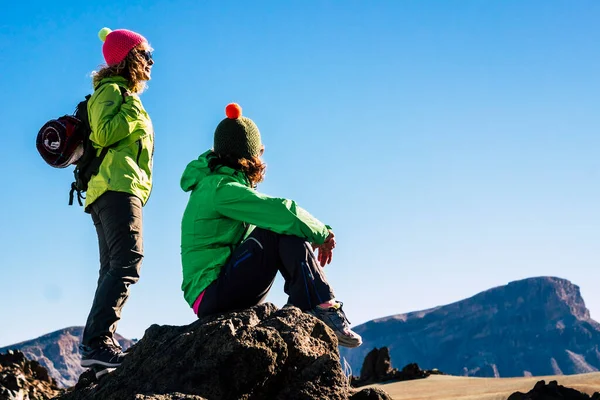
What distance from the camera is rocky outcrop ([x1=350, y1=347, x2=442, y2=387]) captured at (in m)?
13.0

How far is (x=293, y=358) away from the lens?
13.8 ft

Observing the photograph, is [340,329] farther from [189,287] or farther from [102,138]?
[102,138]

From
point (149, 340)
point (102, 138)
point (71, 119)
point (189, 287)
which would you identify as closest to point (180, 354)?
point (149, 340)

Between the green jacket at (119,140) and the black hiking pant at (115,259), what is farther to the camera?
the green jacket at (119,140)

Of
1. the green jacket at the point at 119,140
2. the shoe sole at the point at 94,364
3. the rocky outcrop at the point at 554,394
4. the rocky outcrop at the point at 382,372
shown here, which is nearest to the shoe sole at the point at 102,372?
the shoe sole at the point at 94,364

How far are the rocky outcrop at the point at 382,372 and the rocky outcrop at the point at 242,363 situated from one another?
346 inches

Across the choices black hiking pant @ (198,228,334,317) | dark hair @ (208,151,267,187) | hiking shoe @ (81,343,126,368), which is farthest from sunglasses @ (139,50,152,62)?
hiking shoe @ (81,343,126,368)

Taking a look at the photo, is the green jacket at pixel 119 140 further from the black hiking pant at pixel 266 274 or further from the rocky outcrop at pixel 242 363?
the rocky outcrop at pixel 242 363

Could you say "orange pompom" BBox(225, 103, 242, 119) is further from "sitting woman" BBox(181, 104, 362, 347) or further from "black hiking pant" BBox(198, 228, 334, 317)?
"black hiking pant" BBox(198, 228, 334, 317)

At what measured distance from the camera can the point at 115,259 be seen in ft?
17.4

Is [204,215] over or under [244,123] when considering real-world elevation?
under

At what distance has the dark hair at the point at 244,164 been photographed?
5383 mm

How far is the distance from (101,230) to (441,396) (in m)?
5.12

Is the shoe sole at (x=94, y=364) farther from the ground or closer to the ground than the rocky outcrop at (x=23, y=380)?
closer to the ground
